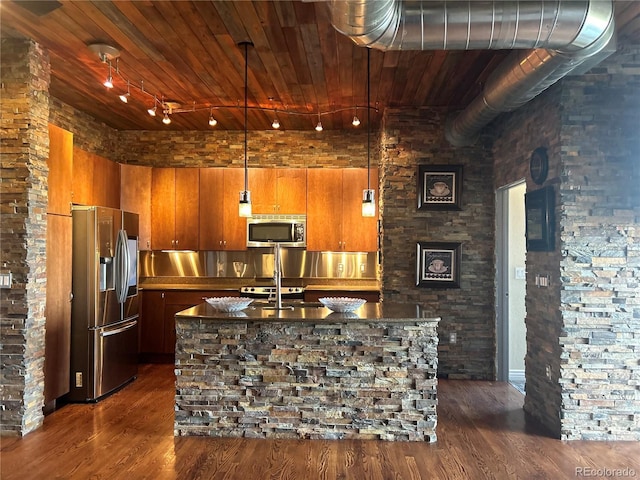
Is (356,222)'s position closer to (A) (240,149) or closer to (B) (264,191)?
(B) (264,191)

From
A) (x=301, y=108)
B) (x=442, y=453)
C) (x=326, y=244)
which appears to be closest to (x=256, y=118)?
(x=301, y=108)

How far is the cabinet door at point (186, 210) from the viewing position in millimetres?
5992

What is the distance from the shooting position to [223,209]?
601 cm

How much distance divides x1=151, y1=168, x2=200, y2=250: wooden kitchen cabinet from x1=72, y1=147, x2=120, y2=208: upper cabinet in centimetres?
50

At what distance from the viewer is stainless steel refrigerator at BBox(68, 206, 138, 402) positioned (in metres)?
4.20

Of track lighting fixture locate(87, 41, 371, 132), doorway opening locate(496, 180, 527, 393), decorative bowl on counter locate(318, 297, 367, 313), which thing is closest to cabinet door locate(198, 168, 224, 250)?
track lighting fixture locate(87, 41, 371, 132)

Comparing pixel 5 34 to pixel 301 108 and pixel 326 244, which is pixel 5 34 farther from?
pixel 326 244

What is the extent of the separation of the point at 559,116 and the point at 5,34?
4.37 meters

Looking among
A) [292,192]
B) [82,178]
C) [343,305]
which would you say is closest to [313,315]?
[343,305]

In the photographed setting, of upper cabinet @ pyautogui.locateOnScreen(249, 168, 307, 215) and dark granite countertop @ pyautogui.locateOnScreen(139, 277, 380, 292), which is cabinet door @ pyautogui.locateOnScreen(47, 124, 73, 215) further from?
upper cabinet @ pyautogui.locateOnScreen(249, 168, 307, 215)

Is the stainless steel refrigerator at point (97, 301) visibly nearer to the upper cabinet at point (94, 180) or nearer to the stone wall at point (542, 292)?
the upper cabinet at point (94, 180)

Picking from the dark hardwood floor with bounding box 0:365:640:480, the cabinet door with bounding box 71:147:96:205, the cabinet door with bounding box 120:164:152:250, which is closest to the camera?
the dark hardwood floor with bounding box 0:365:640:480

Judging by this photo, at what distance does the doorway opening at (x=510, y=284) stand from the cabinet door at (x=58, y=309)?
446cm

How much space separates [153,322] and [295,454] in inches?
130
